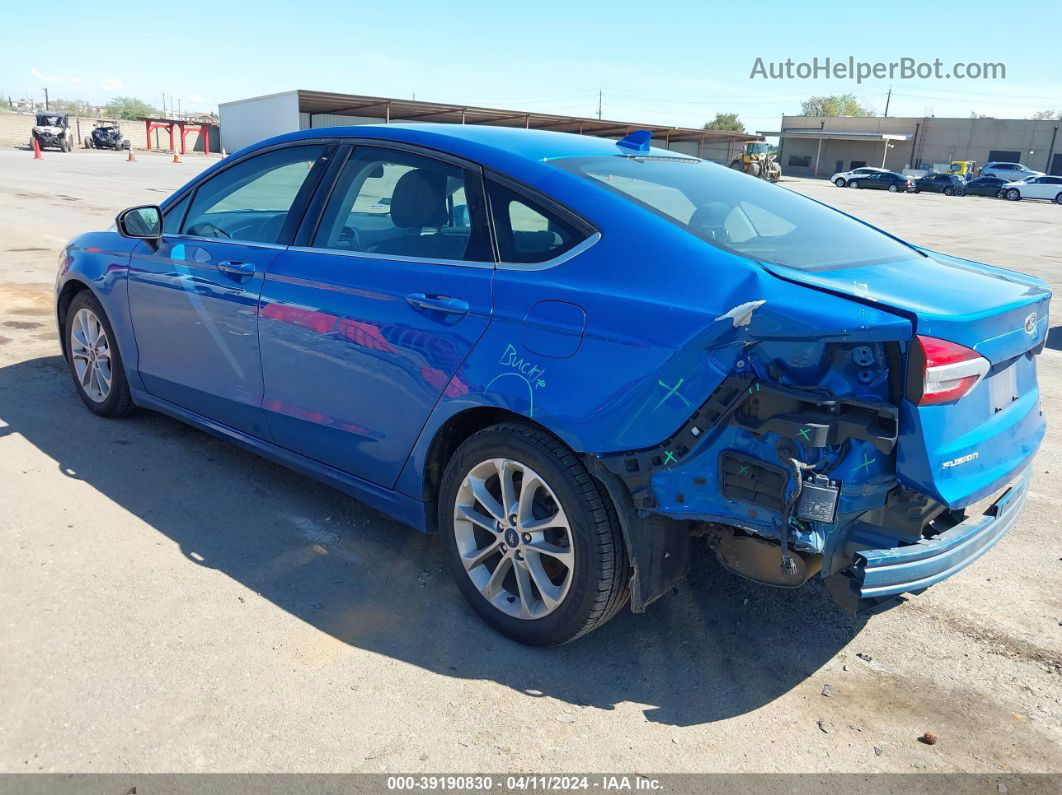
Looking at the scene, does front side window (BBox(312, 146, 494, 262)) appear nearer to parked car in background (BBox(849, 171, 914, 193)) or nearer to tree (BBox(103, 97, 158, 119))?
parked car in background (BBox(849, 171, 914, 193))

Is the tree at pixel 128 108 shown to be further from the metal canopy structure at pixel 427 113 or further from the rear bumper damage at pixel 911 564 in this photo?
the rear bumper damage at pixel 911 564

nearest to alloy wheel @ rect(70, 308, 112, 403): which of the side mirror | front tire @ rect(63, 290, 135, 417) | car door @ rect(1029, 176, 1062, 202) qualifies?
front tire @ rect(63, 290, 135, 417)

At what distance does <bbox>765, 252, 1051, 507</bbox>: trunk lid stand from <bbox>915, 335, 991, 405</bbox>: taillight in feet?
0.07

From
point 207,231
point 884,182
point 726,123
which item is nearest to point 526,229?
point 207,231

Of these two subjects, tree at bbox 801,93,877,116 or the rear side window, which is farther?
tree at bbox 801,93,877,116

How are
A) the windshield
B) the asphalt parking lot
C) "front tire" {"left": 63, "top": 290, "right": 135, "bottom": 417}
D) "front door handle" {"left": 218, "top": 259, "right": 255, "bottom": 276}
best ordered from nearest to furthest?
the asphalt parking lot → the windshield → "front door handle" {"left": 218, "top": 259, "right": 255, "bottom": 276} → "front tire" {"left": 63, "top": 290, "right": 135, "bottom": 417}

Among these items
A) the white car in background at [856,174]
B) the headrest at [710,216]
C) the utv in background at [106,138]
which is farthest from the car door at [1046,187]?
the utv in background at [106,138]

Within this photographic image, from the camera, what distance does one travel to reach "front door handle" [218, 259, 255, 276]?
12.2 ft

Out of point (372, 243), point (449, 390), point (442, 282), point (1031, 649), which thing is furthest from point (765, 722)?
point (372, 243)

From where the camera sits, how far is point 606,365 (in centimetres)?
258

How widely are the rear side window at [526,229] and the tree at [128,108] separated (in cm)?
11746

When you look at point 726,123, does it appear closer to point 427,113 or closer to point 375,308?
point 427,113

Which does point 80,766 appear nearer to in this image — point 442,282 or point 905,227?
point 442,282

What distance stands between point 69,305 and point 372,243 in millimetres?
2847
